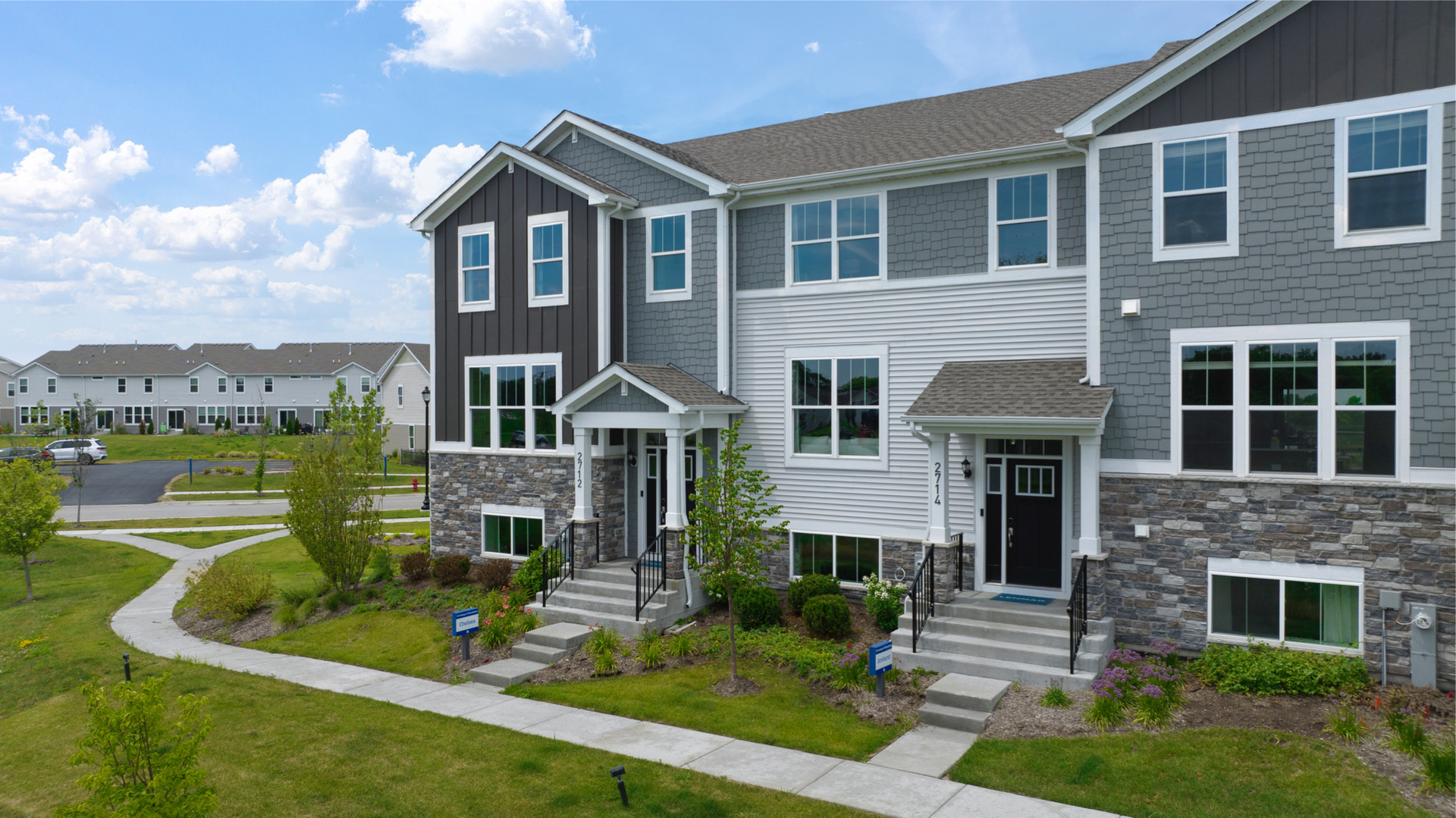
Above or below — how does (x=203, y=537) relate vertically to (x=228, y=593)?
below

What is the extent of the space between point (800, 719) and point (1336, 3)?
1081 cm

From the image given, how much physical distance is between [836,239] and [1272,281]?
643 centimetres

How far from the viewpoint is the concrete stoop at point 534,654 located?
477 inches

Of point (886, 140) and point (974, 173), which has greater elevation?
point (886, 140)

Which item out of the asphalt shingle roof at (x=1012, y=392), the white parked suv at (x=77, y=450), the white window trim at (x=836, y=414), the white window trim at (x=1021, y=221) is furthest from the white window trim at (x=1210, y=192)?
the white parked suv at (x=77, y=450)

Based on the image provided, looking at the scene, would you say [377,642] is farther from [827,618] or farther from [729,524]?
[827,618]

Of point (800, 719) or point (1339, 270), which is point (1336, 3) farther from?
point (800, 719)

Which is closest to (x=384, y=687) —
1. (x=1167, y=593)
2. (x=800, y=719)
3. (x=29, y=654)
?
(x=800, y=719)

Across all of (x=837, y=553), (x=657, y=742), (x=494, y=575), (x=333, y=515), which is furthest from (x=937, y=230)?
(x=333, y=515)

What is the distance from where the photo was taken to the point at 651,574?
14.5 m

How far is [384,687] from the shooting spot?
12.1m

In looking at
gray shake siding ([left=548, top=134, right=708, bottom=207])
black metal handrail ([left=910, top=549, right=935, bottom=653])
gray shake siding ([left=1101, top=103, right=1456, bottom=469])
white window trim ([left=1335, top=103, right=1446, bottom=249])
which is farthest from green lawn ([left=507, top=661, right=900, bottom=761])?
gray shake siding ([left=548, top=134, right=708, bottom=207])

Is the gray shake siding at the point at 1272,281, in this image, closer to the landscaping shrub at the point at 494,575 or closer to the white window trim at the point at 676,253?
the white window trim at the point at 676,253

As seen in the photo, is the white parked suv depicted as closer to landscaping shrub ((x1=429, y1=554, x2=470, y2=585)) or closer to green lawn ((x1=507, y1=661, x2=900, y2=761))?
landscaping shrub ((x1=429, y1=554, x2=470, y2=585))
